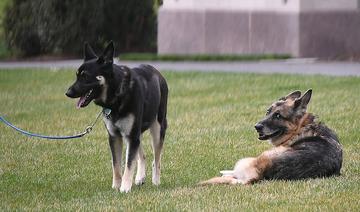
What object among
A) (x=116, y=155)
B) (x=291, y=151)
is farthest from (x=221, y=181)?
(x=116, y=155)

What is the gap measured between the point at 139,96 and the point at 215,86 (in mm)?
9952

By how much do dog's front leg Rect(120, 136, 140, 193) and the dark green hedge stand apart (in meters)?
19.2

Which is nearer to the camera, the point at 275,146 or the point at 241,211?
the point at 241,211

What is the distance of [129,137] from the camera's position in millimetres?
9602

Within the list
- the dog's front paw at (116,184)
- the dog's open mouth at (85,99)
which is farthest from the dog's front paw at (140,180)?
the dog's open mouth at (85,99)

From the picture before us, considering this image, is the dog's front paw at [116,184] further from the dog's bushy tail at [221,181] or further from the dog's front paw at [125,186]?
the dog's bushy tail at [221,181]

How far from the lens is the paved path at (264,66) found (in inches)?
830

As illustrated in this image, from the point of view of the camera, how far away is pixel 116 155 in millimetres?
9812

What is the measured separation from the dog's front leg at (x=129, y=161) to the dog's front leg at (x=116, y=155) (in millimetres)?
168

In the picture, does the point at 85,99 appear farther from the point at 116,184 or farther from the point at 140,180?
the point at 140,180

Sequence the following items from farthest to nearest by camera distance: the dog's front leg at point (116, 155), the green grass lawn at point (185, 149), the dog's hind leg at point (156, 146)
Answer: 1. the dog's hind leg at point (156, 146)
2. the dog's front leg at point (116, 155)
3. the green grass lawn at point (185, 149)

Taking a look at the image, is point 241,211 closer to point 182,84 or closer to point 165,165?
point 165,165

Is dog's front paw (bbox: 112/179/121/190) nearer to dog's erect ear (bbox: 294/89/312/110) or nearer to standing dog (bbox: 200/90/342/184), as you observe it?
standing dog (bbox: 200/90/342/184)

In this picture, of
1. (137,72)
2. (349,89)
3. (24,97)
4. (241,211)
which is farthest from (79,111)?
(241,211)
